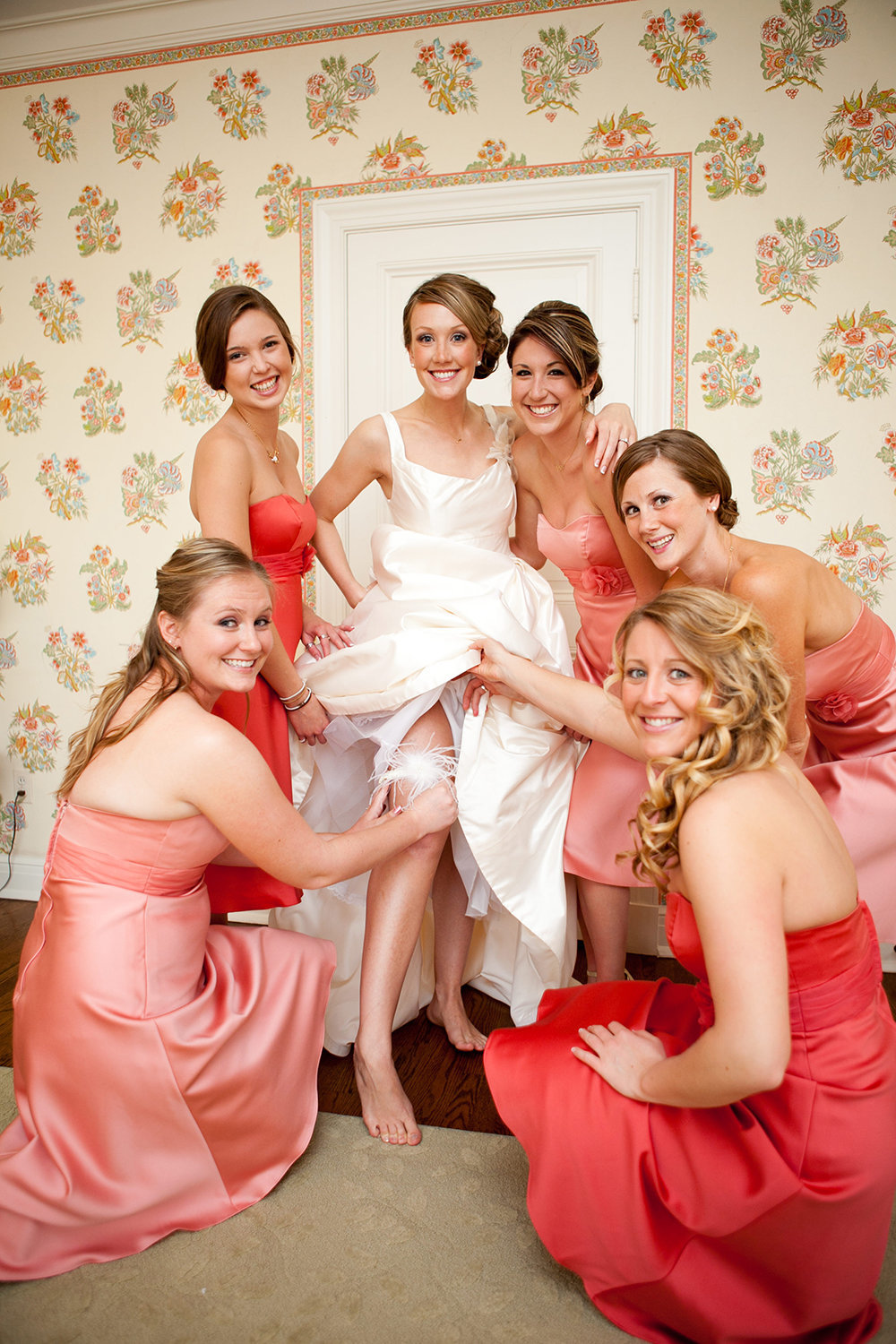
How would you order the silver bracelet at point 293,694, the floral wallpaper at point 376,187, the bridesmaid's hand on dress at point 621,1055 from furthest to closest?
1. the floral wallpaper at point 376,187
2. the silver bracelet at point 293,694
3. the bridesmaid's hand on dress at point 621,1055

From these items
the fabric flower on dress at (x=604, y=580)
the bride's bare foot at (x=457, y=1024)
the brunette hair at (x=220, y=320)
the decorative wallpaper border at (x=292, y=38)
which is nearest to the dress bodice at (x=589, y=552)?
the fabric flower on dress at (x=604, y=580)

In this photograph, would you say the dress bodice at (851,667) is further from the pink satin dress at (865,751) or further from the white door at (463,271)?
the white door at (463,271)

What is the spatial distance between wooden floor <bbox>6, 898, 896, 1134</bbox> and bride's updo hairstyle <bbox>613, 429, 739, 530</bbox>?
57.9 inches

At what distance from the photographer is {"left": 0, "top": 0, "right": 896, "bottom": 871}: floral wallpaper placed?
3.10 metres

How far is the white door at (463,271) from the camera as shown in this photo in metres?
3.28

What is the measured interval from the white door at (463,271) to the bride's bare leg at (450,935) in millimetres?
1227

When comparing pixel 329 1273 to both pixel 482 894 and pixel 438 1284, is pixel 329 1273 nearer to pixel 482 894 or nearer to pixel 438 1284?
pixel 438 1284

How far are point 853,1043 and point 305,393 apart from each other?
9.54 ft

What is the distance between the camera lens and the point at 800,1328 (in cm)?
142

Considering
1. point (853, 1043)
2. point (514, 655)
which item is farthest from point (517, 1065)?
point (514, 655)

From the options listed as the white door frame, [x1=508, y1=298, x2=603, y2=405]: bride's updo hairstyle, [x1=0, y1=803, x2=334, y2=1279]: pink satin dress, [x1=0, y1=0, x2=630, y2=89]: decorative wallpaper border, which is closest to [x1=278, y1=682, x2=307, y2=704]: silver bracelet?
[x1=0, y1=803, x2=334, y2=1279]: pink satin dress

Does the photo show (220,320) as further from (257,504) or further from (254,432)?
(257,504)

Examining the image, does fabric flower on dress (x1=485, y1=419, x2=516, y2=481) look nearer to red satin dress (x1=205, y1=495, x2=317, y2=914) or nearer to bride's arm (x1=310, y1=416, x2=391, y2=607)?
bride's arm (x1=310, y1=416, x2=391, y2=607)

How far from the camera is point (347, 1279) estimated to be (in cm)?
163
